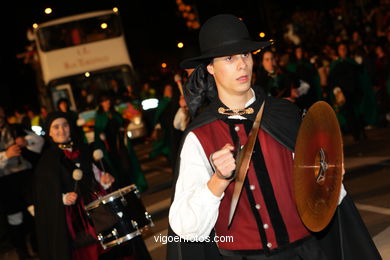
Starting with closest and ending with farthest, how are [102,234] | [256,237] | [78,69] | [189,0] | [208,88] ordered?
1. [256,237]
2. [208,88]
3. [102,234]
4. [78,69]
5. [189,0]

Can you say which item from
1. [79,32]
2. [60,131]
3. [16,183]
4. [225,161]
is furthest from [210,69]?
[79,32]

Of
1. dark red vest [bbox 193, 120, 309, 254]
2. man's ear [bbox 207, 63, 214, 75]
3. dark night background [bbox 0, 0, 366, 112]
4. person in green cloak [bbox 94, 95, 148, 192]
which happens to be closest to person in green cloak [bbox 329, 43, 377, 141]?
person in green cloak [bbox 94, 95, 148, 192]

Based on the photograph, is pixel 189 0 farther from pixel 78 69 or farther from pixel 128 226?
pixel 128 226

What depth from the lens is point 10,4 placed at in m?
36.4

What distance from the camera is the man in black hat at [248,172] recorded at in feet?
9.45

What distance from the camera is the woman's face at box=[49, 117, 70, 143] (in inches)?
246

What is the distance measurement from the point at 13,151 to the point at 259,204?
6.25 meters

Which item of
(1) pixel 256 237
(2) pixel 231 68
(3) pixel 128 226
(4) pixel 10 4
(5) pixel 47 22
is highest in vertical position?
(4) pixel 10 4

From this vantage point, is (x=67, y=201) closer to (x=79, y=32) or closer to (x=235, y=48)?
(x=235, y=48)

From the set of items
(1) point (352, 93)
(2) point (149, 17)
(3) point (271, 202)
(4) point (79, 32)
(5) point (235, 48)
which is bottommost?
(1) point (352, 93)

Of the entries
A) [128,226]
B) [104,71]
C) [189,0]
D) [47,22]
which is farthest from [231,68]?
[189,0]

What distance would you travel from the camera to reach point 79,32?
2056cm

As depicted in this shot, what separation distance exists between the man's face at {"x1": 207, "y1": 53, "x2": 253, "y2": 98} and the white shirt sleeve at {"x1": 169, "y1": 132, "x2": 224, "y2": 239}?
0.96ft

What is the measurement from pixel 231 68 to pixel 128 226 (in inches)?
120
